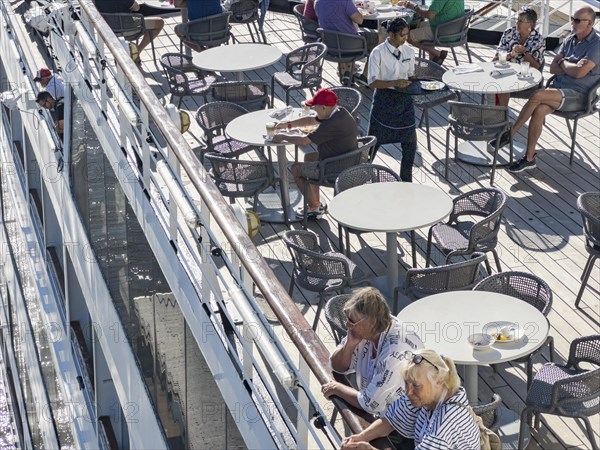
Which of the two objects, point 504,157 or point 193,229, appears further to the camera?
point 504,157

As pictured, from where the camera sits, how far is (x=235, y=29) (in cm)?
1403

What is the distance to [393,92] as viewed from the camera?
890 centimetres

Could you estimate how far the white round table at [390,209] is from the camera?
23.3 ft

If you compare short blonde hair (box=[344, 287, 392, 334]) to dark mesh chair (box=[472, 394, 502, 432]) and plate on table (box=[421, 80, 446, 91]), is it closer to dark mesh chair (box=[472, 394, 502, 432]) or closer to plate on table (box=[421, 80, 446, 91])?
dark mesh chair (box=[472, 394, 502, 432])

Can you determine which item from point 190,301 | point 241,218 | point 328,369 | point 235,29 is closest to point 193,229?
point 241,218

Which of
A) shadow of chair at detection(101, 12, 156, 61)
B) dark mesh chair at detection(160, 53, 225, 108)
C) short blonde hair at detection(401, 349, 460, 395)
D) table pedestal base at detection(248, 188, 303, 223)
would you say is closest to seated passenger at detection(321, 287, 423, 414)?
short blonde hair at detection(401, 349, 460, 395)

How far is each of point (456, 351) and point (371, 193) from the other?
2.11m

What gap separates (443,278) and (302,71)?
4661mm

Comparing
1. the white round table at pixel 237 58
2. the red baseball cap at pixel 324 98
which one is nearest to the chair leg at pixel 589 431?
the red baseball cap at pixel 324 98

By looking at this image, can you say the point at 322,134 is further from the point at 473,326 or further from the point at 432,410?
the point at 432,410

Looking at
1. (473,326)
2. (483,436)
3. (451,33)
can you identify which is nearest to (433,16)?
(451,33)

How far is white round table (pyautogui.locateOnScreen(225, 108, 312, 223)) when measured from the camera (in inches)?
341

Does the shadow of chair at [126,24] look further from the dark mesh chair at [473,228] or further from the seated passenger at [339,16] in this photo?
the dark mesh chair at [473,228]

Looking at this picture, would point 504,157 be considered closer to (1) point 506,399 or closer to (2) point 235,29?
(1) point 506,399
